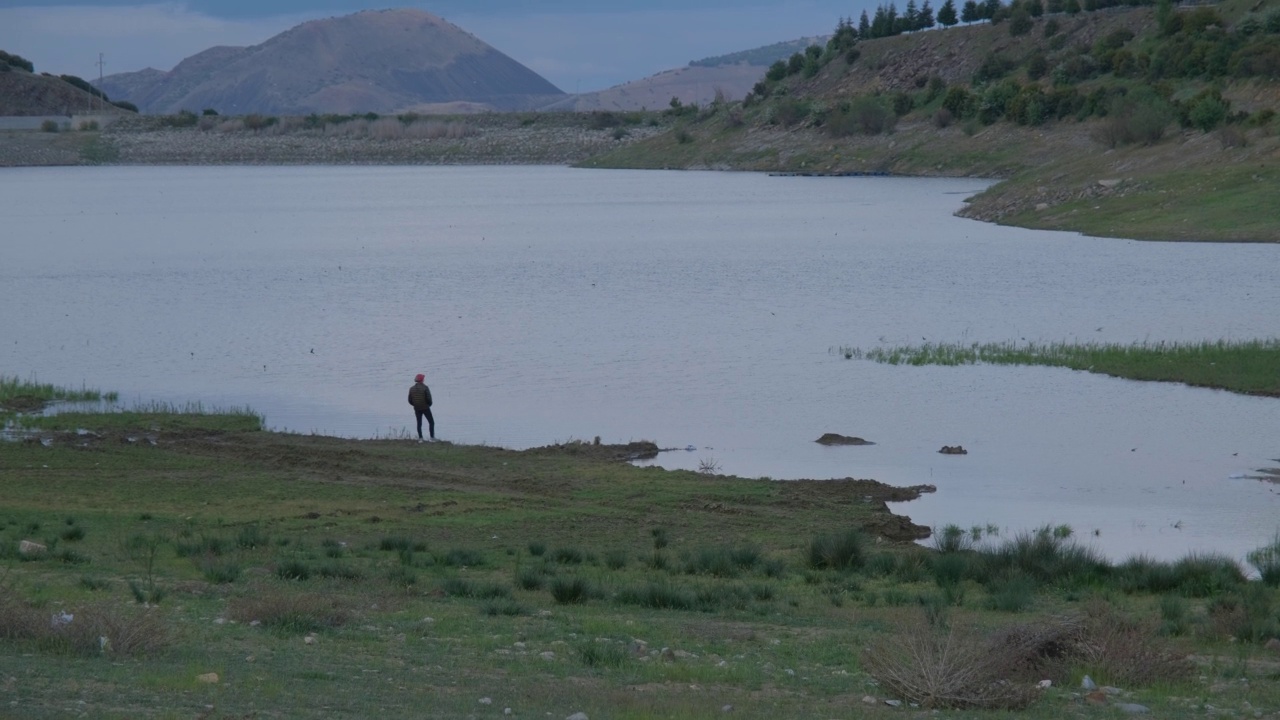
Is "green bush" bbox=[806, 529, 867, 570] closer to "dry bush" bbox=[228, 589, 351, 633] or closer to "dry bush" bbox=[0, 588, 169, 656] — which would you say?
"dry bush" bbox=[228, 589, 351, 633]

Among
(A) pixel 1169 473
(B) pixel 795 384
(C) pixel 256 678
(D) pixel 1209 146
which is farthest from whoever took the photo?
(D) pixel 1209 146

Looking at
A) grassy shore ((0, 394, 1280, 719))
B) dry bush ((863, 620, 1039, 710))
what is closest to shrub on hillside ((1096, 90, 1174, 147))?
grassy shore ((0, 394, 1280, 719))

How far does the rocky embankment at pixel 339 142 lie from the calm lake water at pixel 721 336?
92198 mm

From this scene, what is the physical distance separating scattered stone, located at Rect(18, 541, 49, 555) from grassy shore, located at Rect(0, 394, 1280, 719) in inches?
2.0

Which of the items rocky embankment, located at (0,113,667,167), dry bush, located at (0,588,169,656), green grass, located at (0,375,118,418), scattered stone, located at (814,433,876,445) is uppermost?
rocky embankment, located at (0,113,667,167)

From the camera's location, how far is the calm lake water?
23.3 meters

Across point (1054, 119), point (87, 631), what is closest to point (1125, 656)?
point (87, 631)

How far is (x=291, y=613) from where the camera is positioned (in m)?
11.5

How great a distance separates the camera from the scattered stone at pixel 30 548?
48.6 feet

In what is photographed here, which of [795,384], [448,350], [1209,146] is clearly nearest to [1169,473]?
[795,384]

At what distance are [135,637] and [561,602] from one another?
4555 millimetres

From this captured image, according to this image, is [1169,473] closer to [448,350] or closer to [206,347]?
[448,350]

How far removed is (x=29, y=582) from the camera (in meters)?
13.0

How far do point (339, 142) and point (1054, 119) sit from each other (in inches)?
3887
